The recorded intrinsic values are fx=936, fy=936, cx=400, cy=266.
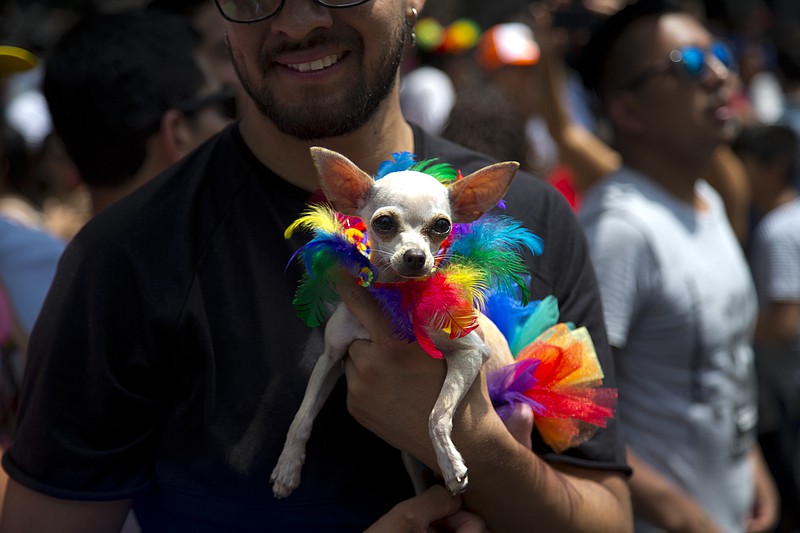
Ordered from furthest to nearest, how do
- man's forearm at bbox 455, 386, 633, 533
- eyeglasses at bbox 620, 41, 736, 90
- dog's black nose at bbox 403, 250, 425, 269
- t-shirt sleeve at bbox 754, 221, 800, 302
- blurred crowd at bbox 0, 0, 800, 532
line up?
t-shirt sleeve at bbox 754, 221, 800, 302 → eyeglasses at bbox 620, 41, 736, 90 → blurred crowd at bbox 0, 0, 800, 532 → man's forearm at bbox 455, 386, 633, 533 → dog's black nose at bbox 403, 250, 425, 269

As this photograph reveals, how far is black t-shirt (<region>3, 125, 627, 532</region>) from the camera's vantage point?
1888 mm

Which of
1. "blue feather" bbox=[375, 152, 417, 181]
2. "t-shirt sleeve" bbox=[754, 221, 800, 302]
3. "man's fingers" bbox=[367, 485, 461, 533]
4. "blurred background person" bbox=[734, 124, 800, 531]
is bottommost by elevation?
"blurred background person" bbox=[734, 124, 800, 531]

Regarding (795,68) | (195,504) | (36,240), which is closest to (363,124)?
(195,504)

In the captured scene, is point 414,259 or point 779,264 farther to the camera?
point 779,264

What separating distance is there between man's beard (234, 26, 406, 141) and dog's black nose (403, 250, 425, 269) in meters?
0.46

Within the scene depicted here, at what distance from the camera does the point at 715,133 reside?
141 inches

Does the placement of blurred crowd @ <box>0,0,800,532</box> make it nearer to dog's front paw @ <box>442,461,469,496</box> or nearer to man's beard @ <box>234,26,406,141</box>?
man's beard @ <box>234,26,406,141</box>

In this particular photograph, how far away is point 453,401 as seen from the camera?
5.65 feet

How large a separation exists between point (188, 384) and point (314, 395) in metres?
0.33

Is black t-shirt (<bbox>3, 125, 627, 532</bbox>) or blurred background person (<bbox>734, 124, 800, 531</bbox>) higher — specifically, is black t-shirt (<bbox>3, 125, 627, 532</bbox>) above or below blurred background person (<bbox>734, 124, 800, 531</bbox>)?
above

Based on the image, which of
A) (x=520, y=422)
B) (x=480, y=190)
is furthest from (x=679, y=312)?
(x=480, y=190)

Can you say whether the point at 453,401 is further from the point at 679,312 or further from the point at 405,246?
the point at 679,312

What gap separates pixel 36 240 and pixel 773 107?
9282 mm

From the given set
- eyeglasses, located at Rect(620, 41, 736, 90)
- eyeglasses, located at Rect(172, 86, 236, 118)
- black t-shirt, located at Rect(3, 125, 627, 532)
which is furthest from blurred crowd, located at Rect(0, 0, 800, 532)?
black t-shirt, located at Rect(3, 125, 627, 532)
